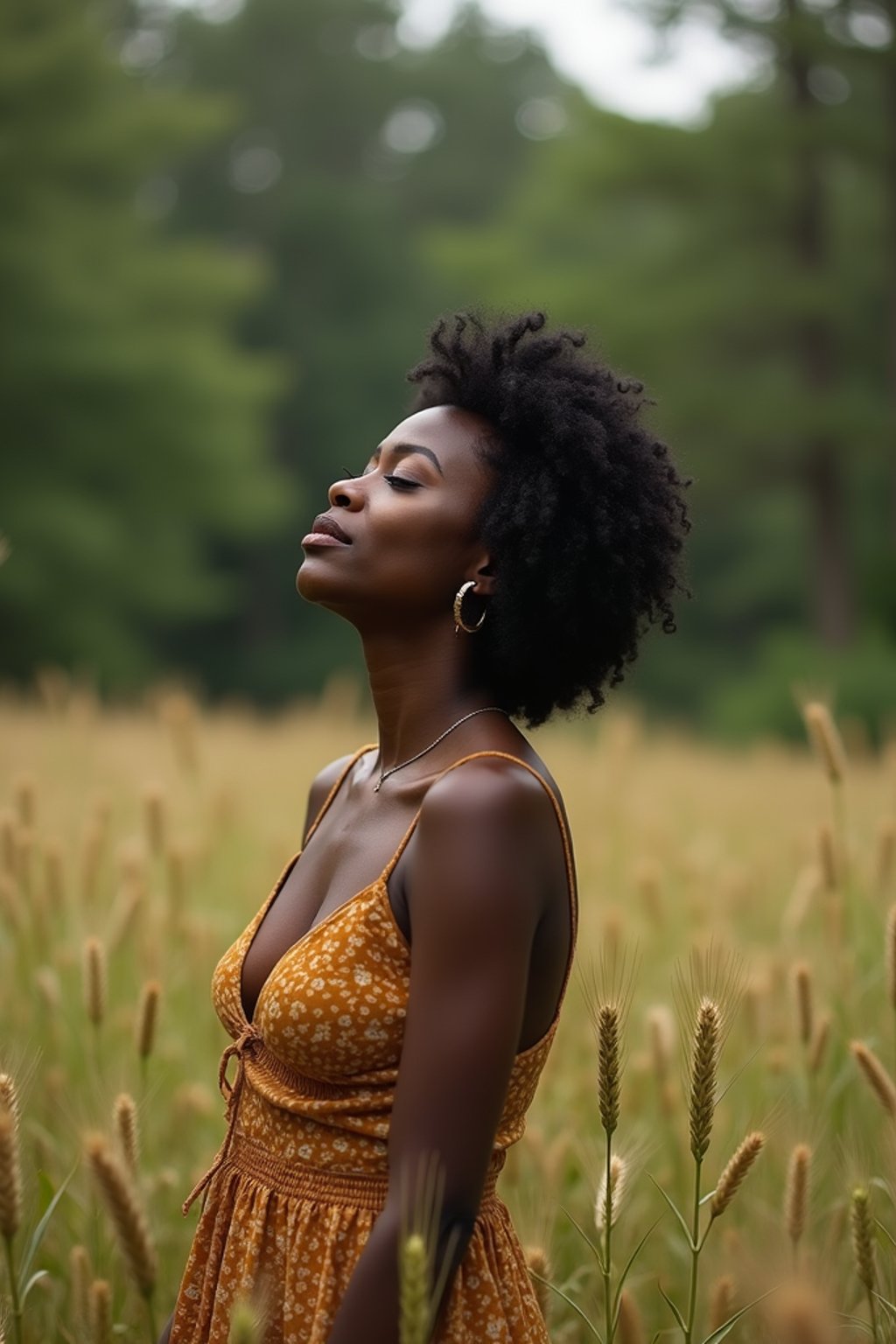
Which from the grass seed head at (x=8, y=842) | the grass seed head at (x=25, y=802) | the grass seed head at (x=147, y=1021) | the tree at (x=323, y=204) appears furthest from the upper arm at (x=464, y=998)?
the tree at (x=323, y=204)

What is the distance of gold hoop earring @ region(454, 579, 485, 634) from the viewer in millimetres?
1874

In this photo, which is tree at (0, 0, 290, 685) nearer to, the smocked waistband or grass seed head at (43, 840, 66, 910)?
grass seed head at (43, 840, 66, 910)

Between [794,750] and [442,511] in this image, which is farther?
[794,750]

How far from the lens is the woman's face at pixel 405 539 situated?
187cm

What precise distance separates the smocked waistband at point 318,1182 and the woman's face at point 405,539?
26.8 inches

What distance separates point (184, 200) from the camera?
2630 cm

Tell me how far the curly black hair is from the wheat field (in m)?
0.27

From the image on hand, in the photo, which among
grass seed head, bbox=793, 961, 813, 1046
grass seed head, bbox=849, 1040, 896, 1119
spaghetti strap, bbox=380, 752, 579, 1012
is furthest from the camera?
grass seed head, bbox=793, 961, 813, 1046

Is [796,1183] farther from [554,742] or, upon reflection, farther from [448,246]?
[448,246]

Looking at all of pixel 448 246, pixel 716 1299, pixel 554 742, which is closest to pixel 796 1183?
pixel 716 1299

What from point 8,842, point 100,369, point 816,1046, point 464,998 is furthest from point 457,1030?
point 100,369

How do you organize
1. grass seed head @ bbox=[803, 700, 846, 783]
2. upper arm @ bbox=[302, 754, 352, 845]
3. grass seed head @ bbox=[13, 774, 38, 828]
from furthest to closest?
grass seed head @ bbox=[13, 774, 38, 828] < grass seed head @ bbox=[803, 700, 846, 783] < upper arm @ bbox=[302, 754, 352, 845]

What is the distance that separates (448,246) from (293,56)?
12.9 metres

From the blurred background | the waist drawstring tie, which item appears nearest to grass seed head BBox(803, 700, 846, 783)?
the waist drawstring tie
